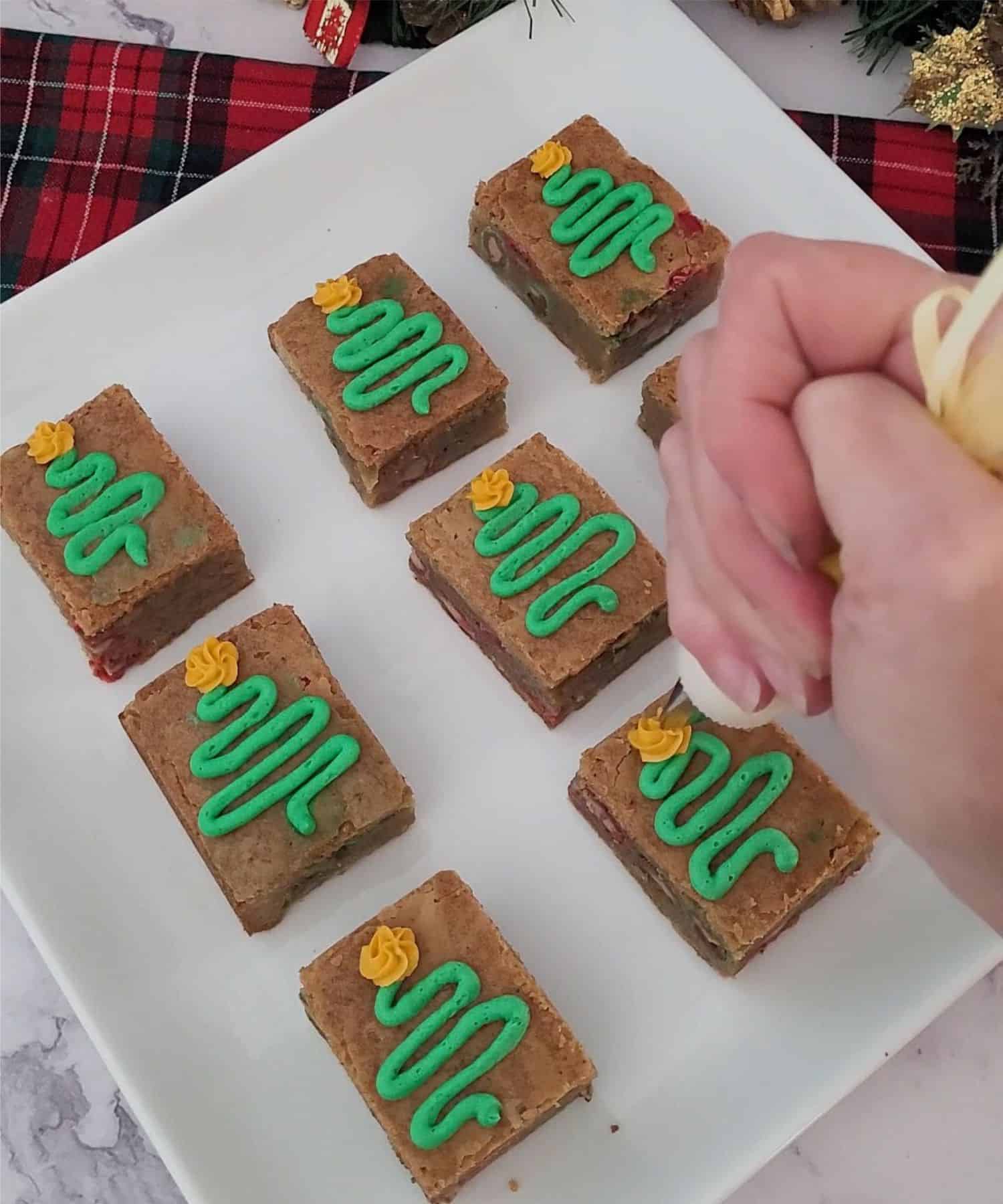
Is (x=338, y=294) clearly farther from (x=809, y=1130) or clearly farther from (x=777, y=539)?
(x=809, y=1130)

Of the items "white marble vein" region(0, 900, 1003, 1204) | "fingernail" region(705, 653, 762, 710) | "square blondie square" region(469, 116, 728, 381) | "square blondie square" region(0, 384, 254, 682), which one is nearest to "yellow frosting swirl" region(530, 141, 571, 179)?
"square blondie square" region(469, 116, 728, 381)

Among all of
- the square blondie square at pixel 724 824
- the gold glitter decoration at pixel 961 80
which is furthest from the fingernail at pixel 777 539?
the gold glitter decoration at pixel 961 80

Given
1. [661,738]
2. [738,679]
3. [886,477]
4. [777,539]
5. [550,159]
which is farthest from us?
[550,159]

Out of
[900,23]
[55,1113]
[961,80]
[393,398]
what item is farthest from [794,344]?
[55,1113]

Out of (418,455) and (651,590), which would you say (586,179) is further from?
(651,590)

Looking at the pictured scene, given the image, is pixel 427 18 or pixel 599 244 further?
pixel 427 18

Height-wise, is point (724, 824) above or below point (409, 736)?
below

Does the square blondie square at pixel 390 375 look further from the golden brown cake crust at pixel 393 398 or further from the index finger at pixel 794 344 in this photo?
the index finger at pixel 794 344

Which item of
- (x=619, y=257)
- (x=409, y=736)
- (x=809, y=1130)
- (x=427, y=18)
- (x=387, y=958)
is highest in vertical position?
(x=427, y=18)
